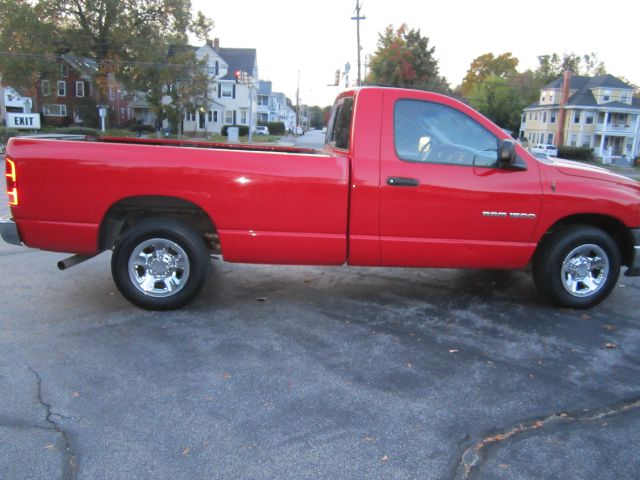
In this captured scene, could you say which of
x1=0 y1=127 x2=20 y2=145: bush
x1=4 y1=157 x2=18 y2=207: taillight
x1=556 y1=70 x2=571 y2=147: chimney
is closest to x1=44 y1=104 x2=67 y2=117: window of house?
x1=0 y1=127 x2=20 y2=145: bush

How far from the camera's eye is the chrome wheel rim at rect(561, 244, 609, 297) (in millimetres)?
5353

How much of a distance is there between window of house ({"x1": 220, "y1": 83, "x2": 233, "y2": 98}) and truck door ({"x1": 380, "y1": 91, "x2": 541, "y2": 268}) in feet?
209

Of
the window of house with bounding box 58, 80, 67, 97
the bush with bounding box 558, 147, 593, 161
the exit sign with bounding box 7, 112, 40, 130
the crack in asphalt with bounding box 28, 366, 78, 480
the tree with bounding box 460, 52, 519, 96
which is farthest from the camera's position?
the tree with bounding box 460, 52, 519, 96

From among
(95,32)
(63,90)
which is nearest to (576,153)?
(95,32)

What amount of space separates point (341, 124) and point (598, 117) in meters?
64.5

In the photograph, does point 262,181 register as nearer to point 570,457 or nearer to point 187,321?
point 187,321

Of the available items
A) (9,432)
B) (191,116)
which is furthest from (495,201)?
(191,116)

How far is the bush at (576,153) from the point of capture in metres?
53.1

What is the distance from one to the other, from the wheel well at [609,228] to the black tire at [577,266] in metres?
0.07

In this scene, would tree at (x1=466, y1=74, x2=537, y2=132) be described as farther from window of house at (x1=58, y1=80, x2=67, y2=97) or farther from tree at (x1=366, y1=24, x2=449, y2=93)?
window of house at (x1=58, y1=80, x2=67, y2=97)

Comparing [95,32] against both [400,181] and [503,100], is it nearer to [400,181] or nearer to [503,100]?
[400,181]

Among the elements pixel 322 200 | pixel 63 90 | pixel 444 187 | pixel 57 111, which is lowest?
pixel 322 200

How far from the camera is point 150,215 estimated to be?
5.18 meters

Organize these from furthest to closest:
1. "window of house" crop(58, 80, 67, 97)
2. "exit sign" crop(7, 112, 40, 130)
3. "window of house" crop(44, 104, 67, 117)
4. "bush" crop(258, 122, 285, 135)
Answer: "bush" crop(258, 122, 285, 135) → "window of house" crop(58, 80, 67, 97) → "window of house" crop(44, 104, 67, 117) → "exit sign" crop(7, 112, 40, 130)
